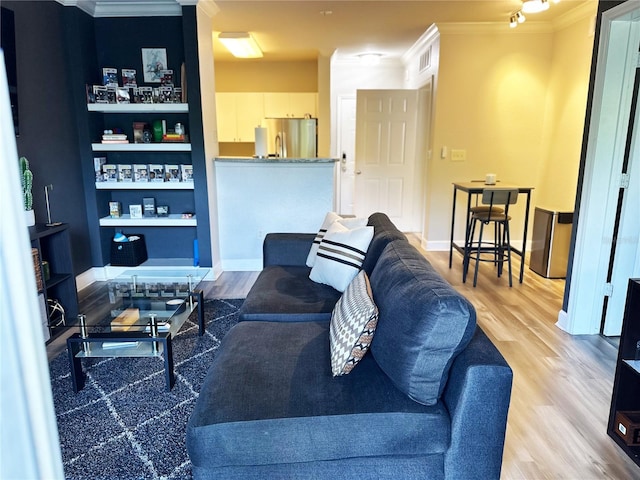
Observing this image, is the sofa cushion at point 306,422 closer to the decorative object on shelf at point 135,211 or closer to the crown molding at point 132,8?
the decorative object on shelf at point 135,211

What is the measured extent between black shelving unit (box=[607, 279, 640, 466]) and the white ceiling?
3.14m

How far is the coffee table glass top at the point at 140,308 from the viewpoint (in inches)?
87.0

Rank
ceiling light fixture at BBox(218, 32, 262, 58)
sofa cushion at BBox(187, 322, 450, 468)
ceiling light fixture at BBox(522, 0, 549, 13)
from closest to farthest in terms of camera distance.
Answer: sofa cushion at BBox(187, 322, 450, 468) → ceiling light fixture at BBox(522, 0, 549, 13) → ceiling light fixture at BBox(218, 32, 262, 58)

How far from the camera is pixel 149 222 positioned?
4047mm

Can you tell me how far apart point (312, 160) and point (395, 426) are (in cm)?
313

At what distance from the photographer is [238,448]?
1303 millimetres

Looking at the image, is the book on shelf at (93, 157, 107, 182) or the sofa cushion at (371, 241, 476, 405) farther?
the book on shelf at (93, 157, 107, 182)

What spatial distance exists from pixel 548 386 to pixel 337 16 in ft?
12.4

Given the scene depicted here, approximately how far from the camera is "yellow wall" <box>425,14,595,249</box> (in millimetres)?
4496

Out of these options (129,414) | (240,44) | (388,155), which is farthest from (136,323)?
(388,155)

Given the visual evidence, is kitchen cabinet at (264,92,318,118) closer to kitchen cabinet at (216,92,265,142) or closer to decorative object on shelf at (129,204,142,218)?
kitchen cabinet at (216,92,265,142)

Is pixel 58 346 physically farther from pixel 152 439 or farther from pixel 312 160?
pixel 312 160

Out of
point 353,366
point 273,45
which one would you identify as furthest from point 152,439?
point 273,45

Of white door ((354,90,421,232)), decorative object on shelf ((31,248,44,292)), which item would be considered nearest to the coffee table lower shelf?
decorative object on shelf ((31,248,44,292))
